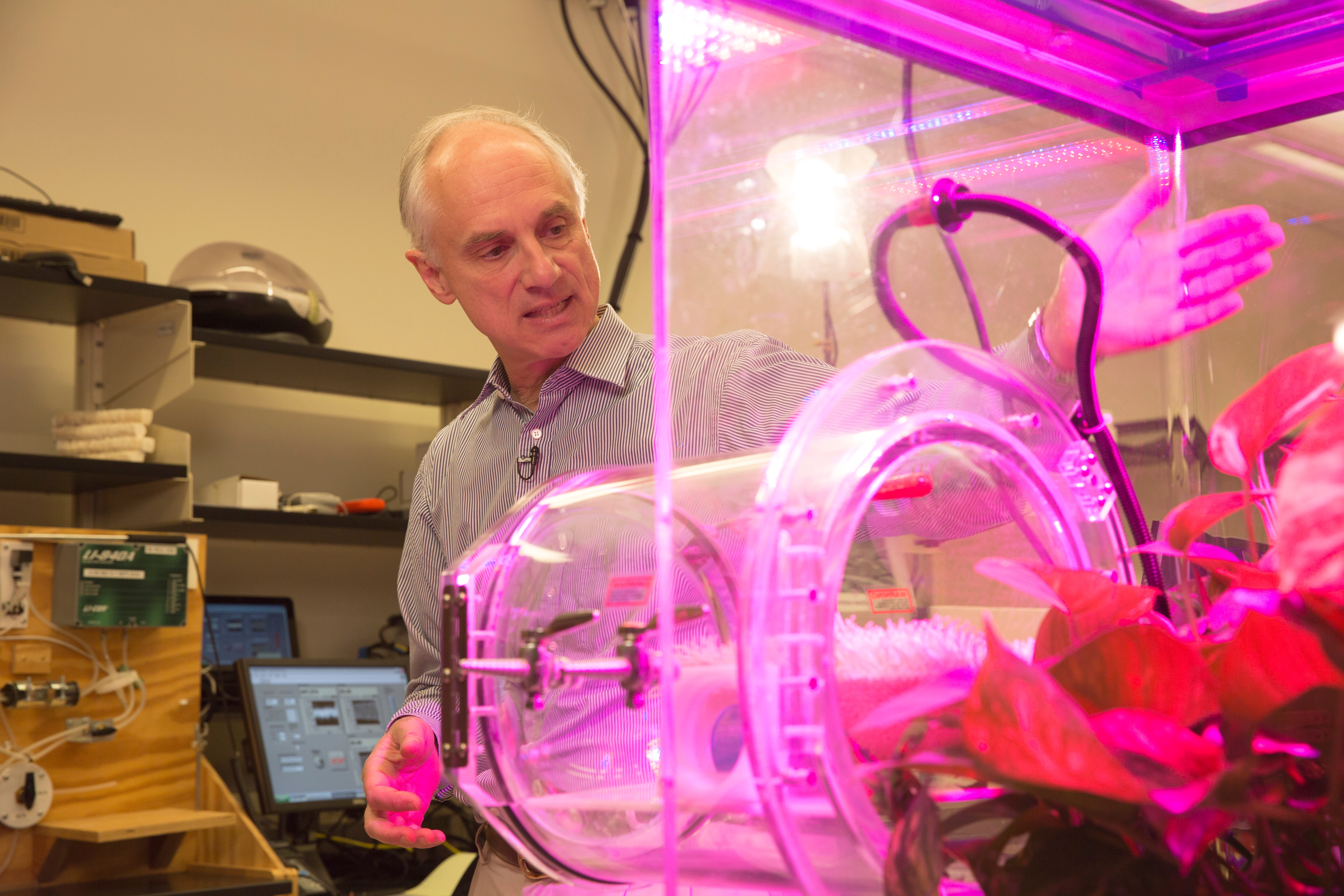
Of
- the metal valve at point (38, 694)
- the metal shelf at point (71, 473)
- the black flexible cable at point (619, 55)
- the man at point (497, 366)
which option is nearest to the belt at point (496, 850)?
the man at point (497, 366)

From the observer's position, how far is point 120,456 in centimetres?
229

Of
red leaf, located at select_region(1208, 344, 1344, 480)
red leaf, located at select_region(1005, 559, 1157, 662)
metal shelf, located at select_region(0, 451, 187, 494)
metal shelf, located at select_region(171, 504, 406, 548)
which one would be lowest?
red leaf, located at select_region(1005, 559, 1157, 662)

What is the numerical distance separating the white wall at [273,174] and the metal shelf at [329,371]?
0.08 meters

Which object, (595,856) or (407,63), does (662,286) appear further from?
(407,63)

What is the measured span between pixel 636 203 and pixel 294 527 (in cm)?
155

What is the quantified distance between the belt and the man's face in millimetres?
520

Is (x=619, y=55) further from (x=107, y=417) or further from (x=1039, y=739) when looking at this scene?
(x=1039, y=739)

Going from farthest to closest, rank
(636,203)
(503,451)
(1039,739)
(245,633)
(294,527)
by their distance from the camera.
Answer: (636,203), (294,527), (245,633), (503,451), (1039,739)

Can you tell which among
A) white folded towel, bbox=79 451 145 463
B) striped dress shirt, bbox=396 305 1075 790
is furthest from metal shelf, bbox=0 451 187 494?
striped dress shirt, bbox=396 305 1075 790

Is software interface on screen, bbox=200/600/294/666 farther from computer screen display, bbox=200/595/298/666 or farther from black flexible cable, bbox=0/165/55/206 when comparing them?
black flexible cable, bbox=0/165/55/206

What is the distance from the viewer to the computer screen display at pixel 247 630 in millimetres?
2633

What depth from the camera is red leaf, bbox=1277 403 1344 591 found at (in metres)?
→ 0.33

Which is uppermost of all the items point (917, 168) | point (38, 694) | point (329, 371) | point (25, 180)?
point (25, 180)

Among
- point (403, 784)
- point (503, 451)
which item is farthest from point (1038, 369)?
point (503, 451)
